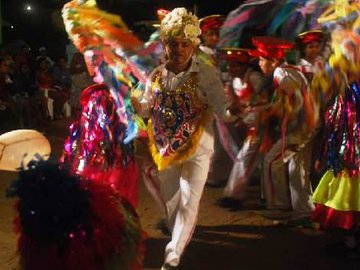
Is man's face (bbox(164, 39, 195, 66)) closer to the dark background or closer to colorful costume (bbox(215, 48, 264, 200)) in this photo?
colorful costume (bbox(215, 48, 264, 200))

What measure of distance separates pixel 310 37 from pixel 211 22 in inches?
60.2

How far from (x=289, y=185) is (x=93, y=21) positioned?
2634mm

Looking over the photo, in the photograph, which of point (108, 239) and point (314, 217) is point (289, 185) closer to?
point (314, 217)

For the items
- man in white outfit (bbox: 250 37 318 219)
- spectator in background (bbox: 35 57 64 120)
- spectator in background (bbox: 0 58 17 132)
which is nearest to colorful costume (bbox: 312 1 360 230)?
man in white outfit (bbox: 250 37 318 219)

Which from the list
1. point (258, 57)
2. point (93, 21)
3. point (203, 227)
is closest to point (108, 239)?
point (93, 21)

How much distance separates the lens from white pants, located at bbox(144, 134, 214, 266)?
172 inches

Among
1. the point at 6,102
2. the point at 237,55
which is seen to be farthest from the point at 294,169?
the point at 6,102

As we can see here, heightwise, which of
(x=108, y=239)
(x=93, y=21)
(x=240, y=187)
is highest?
(x=93, y=21)

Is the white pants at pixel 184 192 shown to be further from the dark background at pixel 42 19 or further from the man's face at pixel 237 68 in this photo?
the dark background at pixel 42 19

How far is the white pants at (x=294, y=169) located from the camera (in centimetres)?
570

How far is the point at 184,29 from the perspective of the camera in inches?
170

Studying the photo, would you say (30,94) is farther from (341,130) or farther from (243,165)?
(341,130)

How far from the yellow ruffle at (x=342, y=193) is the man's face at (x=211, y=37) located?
253 centimetres

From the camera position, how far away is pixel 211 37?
6.79 meters
